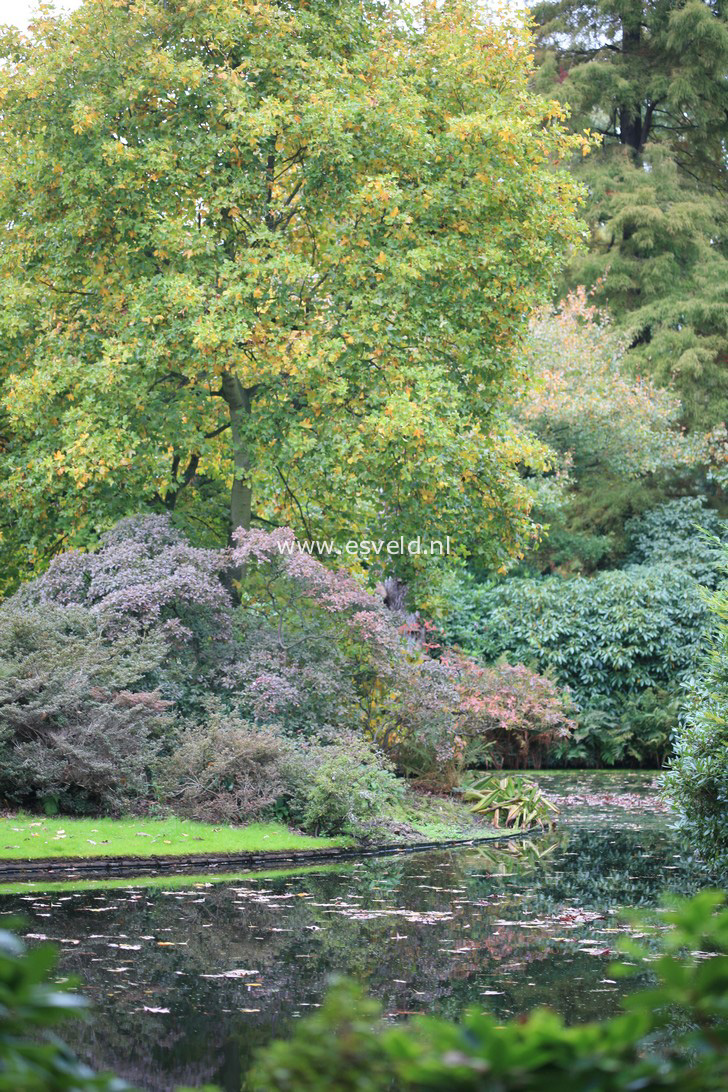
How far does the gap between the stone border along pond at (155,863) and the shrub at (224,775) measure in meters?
0.94

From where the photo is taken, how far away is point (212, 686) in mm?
13586

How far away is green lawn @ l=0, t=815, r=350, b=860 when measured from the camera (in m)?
9.91

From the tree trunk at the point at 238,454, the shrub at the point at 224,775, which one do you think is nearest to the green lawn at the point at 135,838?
the shrub at the point at 224,775

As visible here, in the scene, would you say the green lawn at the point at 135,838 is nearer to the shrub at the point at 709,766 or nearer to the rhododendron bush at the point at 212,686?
the rhododendron bush at the point at 212,686

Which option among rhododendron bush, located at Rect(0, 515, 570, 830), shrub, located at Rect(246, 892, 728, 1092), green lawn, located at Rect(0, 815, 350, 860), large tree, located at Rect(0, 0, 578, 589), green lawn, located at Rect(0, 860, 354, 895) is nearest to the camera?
shrub, located at Rect(246, 892, 728, 1092)

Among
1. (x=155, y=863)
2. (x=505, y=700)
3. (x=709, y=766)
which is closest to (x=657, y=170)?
(x=505, y=700)

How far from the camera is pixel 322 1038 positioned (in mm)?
1722

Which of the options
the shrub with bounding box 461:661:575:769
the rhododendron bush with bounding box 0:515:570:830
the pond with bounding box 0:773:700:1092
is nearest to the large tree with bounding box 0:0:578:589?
the rhododendron bush with bounding box 0:515:570:830

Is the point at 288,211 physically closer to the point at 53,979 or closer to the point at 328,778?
the point at 328,778

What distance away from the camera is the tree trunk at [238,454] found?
15781 mm

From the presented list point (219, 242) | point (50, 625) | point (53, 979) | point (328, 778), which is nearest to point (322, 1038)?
point (53, 979)

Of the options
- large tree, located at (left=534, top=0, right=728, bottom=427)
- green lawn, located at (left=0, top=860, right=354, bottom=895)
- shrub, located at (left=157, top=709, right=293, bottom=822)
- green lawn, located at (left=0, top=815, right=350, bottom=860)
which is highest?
large tree, located at (left=534, top=0, right=728, bottom=427)

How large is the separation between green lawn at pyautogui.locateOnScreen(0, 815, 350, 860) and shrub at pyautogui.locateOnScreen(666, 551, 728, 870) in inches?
147

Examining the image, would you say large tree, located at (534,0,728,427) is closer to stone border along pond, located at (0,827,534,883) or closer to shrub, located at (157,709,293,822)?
shrub, located at (157,709,293,822)
